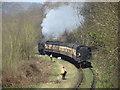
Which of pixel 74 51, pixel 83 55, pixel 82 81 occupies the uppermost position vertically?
pixel 74 51

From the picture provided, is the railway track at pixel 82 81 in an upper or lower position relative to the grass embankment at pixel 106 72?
lower

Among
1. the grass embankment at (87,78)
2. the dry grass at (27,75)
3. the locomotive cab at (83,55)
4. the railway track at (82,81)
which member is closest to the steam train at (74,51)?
the locomotive cab at (83,55)

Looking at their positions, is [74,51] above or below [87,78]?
above

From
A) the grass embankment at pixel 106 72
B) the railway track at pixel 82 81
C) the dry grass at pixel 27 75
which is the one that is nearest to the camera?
the dry grass at pixel 27 75

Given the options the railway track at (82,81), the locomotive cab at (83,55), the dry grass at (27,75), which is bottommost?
the railway track at (82,81)

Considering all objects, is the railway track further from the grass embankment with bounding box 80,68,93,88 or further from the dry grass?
the dry grass

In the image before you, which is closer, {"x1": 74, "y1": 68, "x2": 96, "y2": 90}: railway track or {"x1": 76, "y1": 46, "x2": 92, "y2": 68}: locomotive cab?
{"x1": 74, "y1": 68, "x2": 96, "y2": 90}: railway track

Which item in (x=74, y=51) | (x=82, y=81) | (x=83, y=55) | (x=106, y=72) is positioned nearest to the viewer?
(x=106, y=72)

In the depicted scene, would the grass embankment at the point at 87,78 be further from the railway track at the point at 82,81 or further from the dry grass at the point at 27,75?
the dry grass at the point at 27,75

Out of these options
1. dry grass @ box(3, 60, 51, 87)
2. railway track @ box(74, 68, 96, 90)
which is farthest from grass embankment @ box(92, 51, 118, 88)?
dry grass @ box(3, 60, 51, 87)

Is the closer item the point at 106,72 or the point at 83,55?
the point at 106,72

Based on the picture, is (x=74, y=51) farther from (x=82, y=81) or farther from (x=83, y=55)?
(x=82, y=81)

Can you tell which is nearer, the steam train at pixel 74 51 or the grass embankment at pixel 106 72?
the grass embankment at pixel 106 72

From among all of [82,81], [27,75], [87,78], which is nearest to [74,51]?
[87,78]
